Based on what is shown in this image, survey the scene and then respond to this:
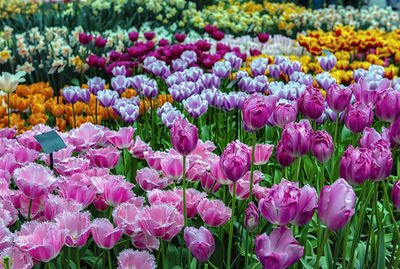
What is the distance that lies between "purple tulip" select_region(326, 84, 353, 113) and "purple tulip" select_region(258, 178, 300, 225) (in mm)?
696

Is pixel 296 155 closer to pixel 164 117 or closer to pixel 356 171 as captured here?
pixel 356 171

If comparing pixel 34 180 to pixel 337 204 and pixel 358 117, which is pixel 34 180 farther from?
pixel 358 117

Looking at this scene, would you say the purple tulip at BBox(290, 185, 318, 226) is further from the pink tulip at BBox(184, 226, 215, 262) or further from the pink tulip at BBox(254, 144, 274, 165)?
the pink tulip at BBox(254, 144, 274, 165)

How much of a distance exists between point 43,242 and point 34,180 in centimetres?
32

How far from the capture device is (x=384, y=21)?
8508mm

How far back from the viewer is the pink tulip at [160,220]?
4.01ft

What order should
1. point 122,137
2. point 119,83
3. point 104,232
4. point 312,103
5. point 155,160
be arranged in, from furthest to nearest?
point 119,83
point 122,137
point 155,160
point 312,103
point 104,232

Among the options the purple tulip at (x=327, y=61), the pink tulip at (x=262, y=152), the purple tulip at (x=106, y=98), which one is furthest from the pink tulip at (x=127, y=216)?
the purple tulip at (x=327, y=61)

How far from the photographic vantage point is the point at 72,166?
1.64 metres

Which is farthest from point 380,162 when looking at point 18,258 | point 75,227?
point 18,258

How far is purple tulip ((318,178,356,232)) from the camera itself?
1.00m

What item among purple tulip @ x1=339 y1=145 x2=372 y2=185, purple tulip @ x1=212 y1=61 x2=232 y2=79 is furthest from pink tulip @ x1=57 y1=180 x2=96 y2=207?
purple tulip @ x1=212 y1=61 x2=232 y2=79

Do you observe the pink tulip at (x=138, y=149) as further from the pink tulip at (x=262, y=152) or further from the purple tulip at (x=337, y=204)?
the purple tulip at (x=337, y=204)

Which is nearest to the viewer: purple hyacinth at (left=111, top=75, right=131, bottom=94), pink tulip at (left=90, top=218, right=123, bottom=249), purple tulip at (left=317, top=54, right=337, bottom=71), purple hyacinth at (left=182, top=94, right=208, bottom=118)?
pink tulip at (left=90, top=218, right=123, bottom=249)
